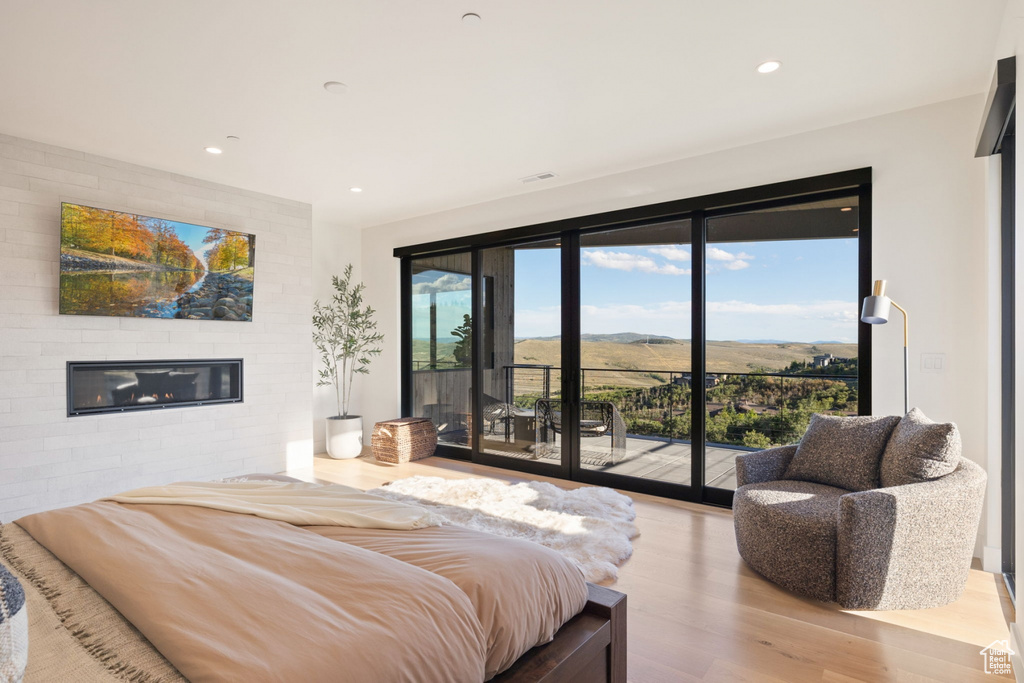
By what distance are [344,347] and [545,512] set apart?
341 cm

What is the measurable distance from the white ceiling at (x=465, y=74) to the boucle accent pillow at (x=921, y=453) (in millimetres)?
1863

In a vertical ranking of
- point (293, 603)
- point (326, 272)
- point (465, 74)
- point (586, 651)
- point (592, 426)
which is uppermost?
point (465, 74)

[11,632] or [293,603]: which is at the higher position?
[11,632]

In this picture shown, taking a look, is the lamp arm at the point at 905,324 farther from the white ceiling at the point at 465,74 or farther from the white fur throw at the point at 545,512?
the white fur throw at the point at 545,512

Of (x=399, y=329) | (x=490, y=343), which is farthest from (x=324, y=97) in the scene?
Result: (x=399, y=329)

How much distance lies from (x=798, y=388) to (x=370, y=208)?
14.4ft

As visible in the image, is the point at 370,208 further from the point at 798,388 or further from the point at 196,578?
the point at 196,578

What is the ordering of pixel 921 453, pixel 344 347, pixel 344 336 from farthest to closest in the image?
pixel 344 336
pixel 344 347
pixel 921 453

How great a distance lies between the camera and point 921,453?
2.54 m

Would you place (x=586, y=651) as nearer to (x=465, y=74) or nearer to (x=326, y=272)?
(x=465, y=74)

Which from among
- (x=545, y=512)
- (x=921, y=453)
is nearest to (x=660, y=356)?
(x=545, y=512)

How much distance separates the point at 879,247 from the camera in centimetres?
332

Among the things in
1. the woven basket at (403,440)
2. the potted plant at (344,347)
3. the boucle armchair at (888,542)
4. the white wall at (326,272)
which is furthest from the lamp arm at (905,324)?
the white wall at (326,272)

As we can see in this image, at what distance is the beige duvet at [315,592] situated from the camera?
113 centimetres
